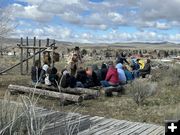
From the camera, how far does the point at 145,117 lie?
1055 centimetres

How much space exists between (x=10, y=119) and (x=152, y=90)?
9815 mm

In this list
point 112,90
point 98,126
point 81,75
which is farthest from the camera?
point 81,75

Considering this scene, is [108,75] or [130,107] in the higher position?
[108,75]

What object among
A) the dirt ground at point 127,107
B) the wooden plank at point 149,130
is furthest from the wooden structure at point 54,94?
the wooden plank at point 149,130

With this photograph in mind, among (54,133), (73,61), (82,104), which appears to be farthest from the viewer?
(73,61)

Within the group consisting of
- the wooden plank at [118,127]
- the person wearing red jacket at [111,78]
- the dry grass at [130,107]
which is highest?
the person wearing red jacket at [111,78]

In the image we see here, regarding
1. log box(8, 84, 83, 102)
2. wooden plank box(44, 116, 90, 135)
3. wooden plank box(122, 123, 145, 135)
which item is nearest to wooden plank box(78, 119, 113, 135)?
wooden plank box(44, 116, 90, 135)

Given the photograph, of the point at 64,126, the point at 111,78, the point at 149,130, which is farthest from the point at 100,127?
the point at 111,78

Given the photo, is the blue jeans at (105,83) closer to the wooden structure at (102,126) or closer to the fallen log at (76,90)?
the fallen log at (76,90)

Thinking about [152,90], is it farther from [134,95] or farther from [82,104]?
[82,104]

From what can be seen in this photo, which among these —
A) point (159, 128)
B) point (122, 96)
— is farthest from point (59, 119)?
point (122, 96)

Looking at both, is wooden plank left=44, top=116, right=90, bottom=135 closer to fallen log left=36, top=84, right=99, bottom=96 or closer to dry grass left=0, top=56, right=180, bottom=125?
dry grass left=0, top=56, right=180, bottom=125

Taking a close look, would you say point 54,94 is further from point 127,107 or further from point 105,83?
point 105,83

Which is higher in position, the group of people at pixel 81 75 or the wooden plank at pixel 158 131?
the group of people at pixel 81 75
